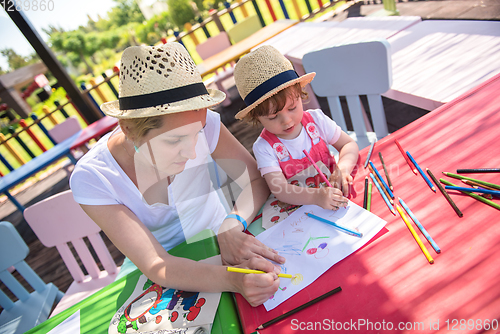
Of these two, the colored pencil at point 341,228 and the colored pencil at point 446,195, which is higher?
the colored pencil at point 446,195

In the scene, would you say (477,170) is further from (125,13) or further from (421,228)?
(125,13)

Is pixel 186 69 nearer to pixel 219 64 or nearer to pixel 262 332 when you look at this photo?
pixel 262 332

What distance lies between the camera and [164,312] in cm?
85

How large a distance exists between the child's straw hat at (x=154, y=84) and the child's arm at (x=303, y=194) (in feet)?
1.49

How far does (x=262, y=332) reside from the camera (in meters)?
0.71

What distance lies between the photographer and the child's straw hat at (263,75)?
1.16 m

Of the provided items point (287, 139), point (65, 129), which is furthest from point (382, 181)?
point (65, 129)

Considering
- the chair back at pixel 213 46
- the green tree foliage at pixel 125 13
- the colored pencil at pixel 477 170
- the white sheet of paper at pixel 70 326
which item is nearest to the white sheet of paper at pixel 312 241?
the colored pencil at pixel 477 170

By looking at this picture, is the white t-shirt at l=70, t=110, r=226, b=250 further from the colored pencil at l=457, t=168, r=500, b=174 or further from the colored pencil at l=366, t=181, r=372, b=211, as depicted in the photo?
the colored pencil at l=457, t=168, r=500, b=174

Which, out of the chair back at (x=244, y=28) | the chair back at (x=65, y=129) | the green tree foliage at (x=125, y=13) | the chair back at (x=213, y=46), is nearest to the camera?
the chair back at (x=65, y=129)

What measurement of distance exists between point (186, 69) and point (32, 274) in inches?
67.0

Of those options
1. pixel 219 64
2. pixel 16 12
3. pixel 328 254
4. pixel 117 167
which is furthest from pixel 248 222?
pixel 16 12

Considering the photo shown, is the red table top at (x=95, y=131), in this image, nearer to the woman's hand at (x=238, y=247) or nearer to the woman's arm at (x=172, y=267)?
the woman's arm at (x=172, y=267)

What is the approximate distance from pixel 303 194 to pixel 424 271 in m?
0.48
